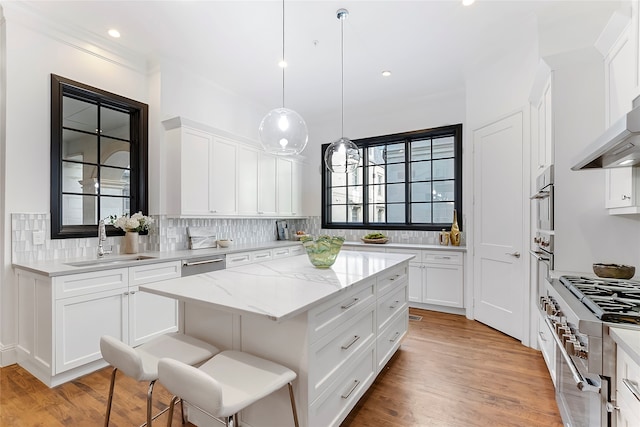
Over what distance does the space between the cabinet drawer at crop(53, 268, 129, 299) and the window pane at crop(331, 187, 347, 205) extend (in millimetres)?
3658

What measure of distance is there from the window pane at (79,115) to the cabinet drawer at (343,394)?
3450 mm

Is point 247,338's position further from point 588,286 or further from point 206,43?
point 206,43

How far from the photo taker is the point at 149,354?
5.32ft

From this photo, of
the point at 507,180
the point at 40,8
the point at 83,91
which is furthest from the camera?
the point at 507,180

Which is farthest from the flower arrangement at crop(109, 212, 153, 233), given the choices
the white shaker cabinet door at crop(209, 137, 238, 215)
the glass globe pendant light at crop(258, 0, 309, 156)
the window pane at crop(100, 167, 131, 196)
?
the glass globe pendant light at crop(258, 0, 309, 156)

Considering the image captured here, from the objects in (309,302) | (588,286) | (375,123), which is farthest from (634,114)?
(375,123)

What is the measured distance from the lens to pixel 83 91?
317 centimetres

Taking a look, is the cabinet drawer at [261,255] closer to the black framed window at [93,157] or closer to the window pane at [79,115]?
the black framed window at [93,157]

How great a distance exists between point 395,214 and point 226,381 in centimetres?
423

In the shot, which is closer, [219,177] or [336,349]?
[336,349]

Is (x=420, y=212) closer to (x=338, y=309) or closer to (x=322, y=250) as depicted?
(x=322, y=250)

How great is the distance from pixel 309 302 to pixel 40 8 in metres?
3.47

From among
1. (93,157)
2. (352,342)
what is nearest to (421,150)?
(352,342)

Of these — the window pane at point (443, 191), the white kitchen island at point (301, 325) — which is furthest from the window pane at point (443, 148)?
the white kitchen island at point (301, 325)
